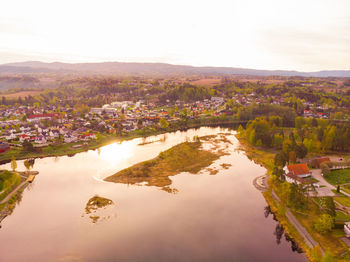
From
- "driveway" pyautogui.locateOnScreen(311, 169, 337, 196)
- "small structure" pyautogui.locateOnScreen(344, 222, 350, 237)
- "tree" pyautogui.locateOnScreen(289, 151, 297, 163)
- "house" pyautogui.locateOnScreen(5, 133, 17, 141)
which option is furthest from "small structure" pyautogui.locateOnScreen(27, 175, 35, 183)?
"tree" pyautogui.locateOnScreen(289, 151, 297, 163)

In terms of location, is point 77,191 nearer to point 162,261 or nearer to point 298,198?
point 162,261

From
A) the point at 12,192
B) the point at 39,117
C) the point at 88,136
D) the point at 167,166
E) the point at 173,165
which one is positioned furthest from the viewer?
the point at 39,117

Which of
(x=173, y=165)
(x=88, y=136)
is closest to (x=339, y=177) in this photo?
(x=173, y=165)

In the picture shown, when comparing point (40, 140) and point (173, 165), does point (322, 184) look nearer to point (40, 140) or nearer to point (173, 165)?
point (173, 165)

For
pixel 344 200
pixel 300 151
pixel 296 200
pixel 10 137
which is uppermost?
pixel 300 151

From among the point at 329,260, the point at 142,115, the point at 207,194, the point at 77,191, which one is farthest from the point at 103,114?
the point at 329,260

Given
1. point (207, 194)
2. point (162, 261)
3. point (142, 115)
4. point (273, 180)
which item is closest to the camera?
point (162, 261)

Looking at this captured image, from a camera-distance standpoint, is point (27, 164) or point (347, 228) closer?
point (347, 228)
